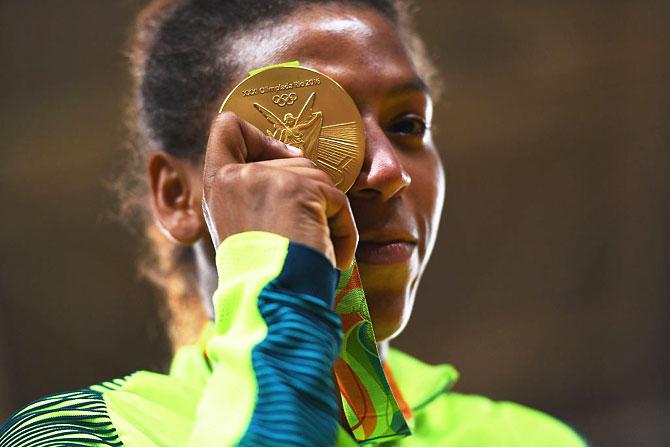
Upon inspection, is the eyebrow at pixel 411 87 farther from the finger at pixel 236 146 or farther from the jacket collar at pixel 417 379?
the jacket collar at pixel 417 379

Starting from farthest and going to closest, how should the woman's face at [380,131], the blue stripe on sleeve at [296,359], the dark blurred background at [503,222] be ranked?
the dark blurred background at [503,222]
the woman's face at [380,131]
the blue stripe on sleeve at [296,359]

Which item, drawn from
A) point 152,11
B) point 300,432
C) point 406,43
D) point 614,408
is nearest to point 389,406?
point 300,432

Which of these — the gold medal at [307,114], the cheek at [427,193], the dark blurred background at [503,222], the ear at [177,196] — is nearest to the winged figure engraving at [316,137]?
the gold medal at [307,114]

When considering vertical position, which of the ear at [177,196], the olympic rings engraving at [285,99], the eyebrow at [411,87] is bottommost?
the ear at [177,196]

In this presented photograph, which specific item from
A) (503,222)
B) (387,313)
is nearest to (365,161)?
(387,313)

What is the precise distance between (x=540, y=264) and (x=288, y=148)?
2.77 m

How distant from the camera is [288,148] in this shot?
1069 mm

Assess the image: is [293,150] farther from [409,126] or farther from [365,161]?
[409,126]

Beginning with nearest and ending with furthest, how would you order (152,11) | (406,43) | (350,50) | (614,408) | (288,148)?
(288,148)
(350,50)
(406,43)
(152,11)
(614,408)

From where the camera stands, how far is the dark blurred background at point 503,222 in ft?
10.8

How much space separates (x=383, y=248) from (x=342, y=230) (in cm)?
29

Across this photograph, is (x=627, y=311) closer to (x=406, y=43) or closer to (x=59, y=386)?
(x=59, y=386)

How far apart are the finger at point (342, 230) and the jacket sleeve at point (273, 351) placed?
0.07 meters

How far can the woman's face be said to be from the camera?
1.28m
